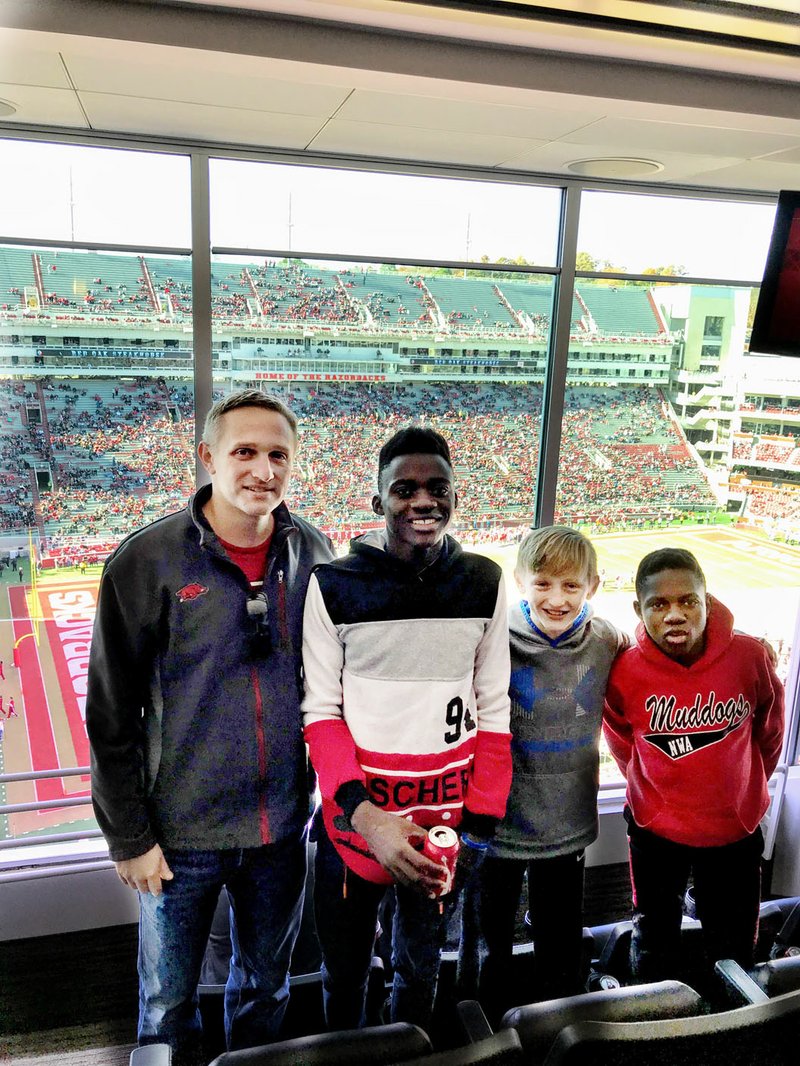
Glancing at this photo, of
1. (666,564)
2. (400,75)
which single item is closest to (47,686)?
(666,564)

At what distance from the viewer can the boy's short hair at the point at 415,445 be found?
1831mm

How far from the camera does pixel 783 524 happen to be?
3822 millimetres

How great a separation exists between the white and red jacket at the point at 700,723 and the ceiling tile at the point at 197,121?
1912 millimetres

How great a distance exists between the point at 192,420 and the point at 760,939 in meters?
2.82

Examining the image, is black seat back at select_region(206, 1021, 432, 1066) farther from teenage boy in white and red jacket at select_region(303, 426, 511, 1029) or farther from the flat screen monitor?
the flat screen monitor

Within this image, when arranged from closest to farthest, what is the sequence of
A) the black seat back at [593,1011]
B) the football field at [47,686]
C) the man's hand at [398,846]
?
1. the black seat back at [593,1011]
2. the man's hand at [398,846]
3. the football field at [47,686]

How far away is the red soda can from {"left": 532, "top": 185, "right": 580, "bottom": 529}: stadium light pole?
1789 mm

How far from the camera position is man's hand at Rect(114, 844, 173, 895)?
1.84m

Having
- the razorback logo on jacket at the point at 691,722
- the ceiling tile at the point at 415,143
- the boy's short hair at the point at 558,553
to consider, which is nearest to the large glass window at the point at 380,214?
the ceiling tile at the point at 415,143

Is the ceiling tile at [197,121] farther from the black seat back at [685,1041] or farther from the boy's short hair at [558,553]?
the black seat back at [685,1041]

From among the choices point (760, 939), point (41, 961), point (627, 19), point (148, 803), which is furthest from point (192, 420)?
point (760, 939)

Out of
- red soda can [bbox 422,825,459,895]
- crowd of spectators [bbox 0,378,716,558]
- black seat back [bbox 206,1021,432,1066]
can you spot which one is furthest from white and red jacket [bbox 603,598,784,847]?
black seat back [bbox 206,1021,432,1066]

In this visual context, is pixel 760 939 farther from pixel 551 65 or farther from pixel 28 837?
pixel 551 65

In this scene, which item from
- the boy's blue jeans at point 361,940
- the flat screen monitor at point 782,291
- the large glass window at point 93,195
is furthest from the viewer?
the large glass window at point 93,195
